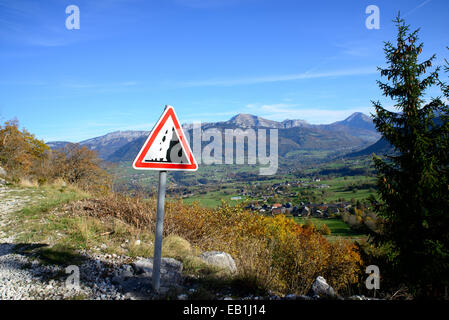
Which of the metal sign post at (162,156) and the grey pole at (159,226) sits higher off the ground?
the metal sign post at (162,156)

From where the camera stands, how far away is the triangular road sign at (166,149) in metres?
3.55

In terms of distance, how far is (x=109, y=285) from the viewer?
12.6ft

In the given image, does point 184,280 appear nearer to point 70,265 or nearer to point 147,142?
point 70,265

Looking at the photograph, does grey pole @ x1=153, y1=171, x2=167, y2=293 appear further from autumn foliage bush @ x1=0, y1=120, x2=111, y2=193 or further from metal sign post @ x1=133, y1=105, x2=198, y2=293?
autumn foliage bush @ x1=0, y1=120, x2=111, y2=193

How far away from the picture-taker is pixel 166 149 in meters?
3.66

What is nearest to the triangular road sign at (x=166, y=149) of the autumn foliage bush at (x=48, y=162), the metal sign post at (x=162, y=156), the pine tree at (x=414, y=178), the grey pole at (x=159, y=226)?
the metal sign post at (x=162, y=156)

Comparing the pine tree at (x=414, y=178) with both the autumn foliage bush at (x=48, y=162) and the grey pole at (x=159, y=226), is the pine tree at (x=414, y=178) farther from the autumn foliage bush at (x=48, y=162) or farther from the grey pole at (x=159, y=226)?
the autumn foliage bush at (x=48, y=162)

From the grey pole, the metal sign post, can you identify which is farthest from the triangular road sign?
the grey pole

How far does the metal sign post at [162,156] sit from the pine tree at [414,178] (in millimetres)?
9716

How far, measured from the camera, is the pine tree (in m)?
9.23

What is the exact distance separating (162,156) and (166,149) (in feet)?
0.40

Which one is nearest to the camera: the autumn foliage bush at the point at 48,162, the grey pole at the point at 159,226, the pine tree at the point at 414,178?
the grey pole at the point at 159,226

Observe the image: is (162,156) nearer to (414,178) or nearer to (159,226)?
(159,226)

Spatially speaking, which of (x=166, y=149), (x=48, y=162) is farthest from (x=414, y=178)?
(x=48, y=162)
